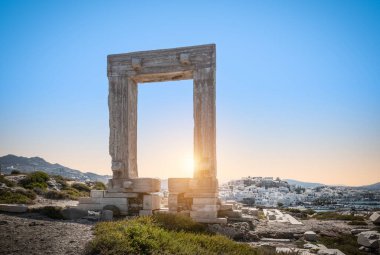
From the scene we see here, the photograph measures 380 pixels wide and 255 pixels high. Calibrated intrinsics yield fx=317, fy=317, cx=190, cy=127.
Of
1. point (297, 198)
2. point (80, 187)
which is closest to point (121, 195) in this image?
point (80, 187)

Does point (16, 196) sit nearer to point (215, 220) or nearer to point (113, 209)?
point (113, 209)

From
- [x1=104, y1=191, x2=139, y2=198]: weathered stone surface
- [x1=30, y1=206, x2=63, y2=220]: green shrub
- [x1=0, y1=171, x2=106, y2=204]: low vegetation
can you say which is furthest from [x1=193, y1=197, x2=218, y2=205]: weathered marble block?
[x1=0, y1=171, x2=106, y2=204]: low vegetation

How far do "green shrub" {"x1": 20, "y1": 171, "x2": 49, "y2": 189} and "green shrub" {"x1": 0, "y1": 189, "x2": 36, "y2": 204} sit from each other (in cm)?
297

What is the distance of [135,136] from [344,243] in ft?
27.8

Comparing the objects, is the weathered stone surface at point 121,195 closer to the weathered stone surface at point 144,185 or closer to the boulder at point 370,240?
the weathered stone surface at point 144,185

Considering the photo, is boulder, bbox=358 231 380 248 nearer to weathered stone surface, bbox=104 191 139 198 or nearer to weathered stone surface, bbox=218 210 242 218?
weathered stone surface, bbox=218 210 242 218

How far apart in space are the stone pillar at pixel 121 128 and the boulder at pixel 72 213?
1579 millimetres

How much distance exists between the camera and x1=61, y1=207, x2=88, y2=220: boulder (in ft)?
35.3

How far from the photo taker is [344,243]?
1004 cm

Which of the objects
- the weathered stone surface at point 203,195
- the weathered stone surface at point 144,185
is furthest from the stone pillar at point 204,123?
the weathered stone surface at point 144,185

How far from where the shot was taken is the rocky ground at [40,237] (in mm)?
6195

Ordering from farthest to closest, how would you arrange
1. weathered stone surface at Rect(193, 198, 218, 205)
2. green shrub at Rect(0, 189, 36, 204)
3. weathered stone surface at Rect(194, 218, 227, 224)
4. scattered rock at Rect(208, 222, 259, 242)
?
green shrub at Rect(0, 189, 36, 204) < weathered stone surface at Rect(193, 198, 218, 205) < weathered stone surface at Rect(194, 218, 227, 224) < scattered rock at Rect(208, 222, 259, 242)

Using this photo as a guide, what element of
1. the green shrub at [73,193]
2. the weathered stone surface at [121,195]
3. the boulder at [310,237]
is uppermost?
the weathered stone surface at [121,195]

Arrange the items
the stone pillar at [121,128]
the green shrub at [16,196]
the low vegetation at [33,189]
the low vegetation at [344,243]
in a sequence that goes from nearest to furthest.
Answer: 1. the low vegetation at [344,243]
2. the stone pillar at [121,128]
3. the green shrub at [16,196]
4. the low vegetation at [33,189]
